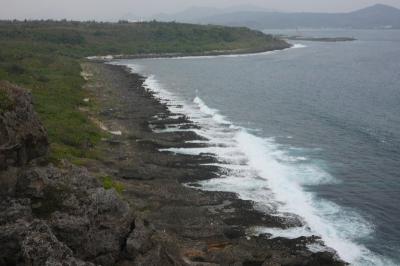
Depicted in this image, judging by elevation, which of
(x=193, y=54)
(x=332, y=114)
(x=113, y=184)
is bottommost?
A: (x=332, y=114)

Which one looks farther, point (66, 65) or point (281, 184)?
point (66, 65)

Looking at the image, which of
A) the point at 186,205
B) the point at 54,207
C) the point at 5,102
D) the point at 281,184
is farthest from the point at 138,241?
the point at 281,184

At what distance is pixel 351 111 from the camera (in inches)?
2608

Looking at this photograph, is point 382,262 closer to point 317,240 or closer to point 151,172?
point 317,240

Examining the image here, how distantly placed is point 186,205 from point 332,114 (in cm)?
3869

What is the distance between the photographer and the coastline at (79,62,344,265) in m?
24.7

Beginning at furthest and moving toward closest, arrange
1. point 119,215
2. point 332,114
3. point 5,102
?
point 332,114 → point 5,102 → point 119,215

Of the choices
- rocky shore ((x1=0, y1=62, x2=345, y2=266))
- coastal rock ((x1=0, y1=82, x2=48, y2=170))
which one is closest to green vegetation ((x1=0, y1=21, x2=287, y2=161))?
coastal rock ((x1=0, y1=82, x2=48, y2=170))

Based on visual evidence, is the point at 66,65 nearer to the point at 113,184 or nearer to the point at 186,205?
the point at 113,184

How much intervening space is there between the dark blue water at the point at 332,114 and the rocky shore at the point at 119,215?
21.6 feet

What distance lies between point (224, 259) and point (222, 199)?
353 inches

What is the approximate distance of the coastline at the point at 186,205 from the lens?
2470 cm

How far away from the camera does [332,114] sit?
6456 centimetres

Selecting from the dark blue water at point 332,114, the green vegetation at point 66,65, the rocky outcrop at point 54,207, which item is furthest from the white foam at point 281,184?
the rocky outcrop at point 54,207
